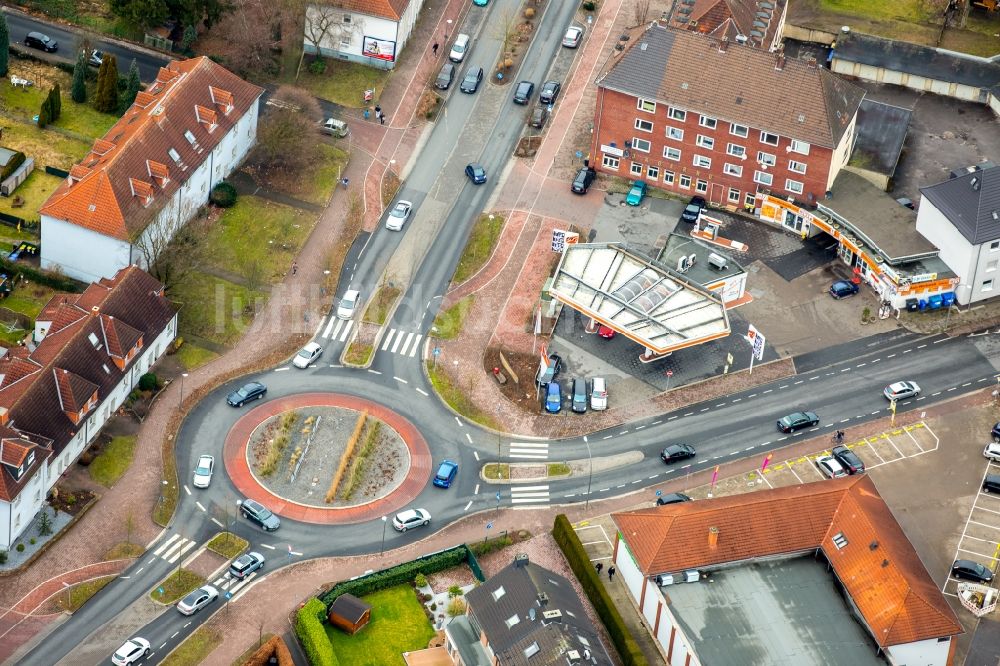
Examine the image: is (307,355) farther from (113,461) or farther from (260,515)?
(113,461)

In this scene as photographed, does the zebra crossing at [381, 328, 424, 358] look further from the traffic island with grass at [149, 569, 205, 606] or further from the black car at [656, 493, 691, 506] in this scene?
the traffic island with grass at [149, 569, 205, 606]

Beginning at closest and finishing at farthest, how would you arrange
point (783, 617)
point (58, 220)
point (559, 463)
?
point (783, 617), point (559, 463), point (58, 220)

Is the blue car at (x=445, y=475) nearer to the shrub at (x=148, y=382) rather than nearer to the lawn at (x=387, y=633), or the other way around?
the lawn at (x=387, y=633)

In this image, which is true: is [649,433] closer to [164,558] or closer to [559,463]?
[559,463]

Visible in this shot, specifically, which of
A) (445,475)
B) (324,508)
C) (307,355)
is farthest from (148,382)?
(445,475)

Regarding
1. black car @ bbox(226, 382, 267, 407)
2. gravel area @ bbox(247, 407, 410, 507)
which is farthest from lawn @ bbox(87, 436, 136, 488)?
gravel area @ bbox(247, 407, 410, 507)

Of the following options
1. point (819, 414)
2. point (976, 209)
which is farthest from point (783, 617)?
point (976, 209)
